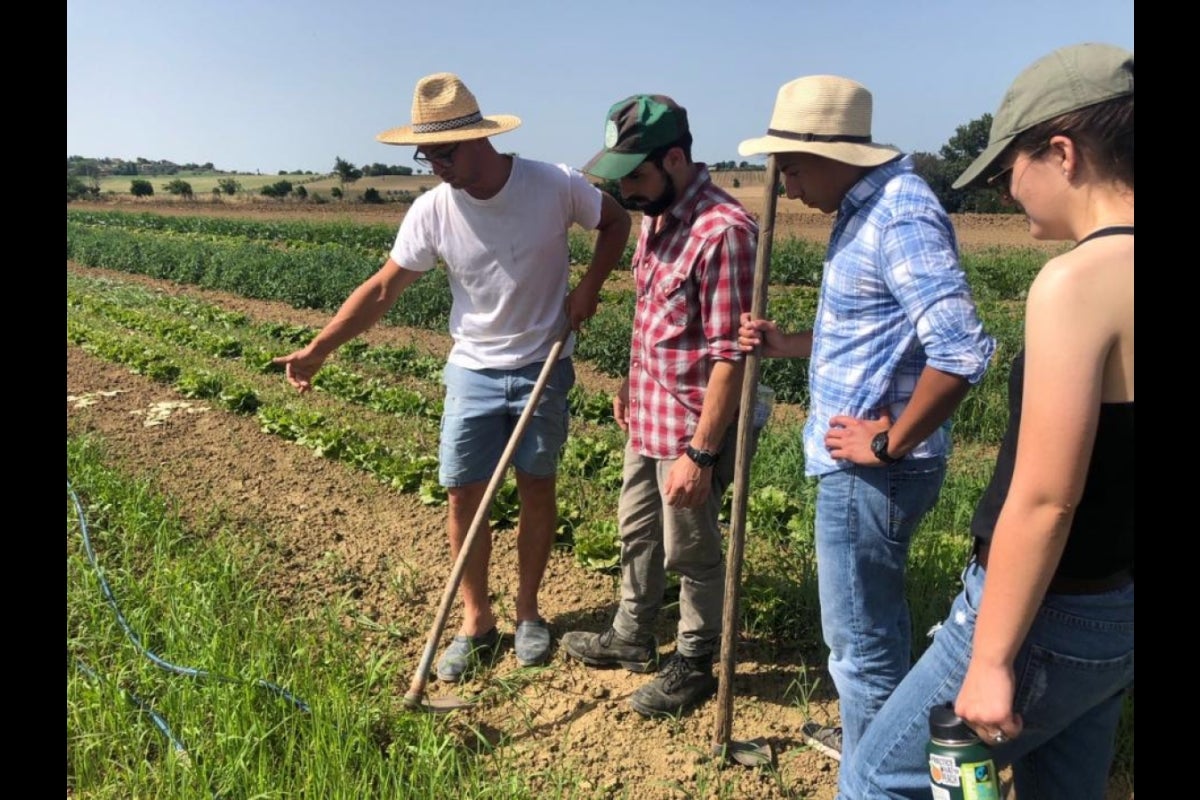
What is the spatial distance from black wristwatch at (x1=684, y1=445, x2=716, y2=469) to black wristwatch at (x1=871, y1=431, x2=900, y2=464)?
0.70 m

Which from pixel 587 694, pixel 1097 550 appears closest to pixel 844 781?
pixel 1097 550

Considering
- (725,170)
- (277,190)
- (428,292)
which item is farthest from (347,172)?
(428,292)

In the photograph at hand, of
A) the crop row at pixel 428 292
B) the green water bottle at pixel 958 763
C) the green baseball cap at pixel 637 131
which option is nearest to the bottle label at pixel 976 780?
the green water bottle at pixel 958 763

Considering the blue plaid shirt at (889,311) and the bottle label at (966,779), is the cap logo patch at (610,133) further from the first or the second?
the bottle label at (966,779)

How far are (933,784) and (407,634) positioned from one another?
8.65ft

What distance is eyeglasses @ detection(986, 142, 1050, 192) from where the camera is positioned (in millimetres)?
1401

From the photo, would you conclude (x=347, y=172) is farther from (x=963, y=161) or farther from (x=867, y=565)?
(x=867, y=565)

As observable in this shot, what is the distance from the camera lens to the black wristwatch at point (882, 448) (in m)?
2.07

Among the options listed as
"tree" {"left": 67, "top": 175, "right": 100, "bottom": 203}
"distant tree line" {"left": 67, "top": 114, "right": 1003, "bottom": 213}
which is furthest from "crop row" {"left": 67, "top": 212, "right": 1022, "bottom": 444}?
"tree" {"left": 67, "top": 175, "right": 100, "bottom": 203}

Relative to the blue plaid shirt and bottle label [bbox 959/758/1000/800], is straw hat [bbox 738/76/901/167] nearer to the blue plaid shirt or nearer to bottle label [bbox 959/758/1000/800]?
the blue plaid shirt

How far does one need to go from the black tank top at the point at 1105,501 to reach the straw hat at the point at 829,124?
815mm

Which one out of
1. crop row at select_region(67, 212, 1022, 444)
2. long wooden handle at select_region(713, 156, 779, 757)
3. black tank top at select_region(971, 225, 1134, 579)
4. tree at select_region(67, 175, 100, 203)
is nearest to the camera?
black tank top at select_region(971, 225, 1134, 579)

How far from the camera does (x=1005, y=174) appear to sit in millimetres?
1515

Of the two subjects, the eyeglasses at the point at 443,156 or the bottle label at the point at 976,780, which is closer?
the bottle label at the point at 976,780
